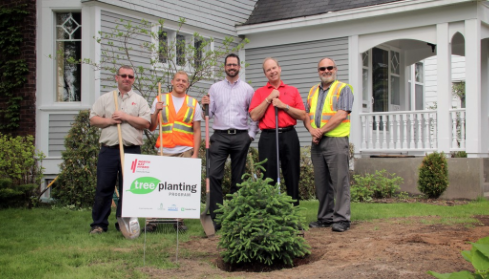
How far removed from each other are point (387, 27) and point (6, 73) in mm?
8237

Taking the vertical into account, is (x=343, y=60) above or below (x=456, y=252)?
above

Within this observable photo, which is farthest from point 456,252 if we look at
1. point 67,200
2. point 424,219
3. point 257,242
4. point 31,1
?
point 31,1

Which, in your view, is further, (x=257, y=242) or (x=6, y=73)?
(x=6, y=73)

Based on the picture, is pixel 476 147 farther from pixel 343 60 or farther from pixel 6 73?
pixel 6 73

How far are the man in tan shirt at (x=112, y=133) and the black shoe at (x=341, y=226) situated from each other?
8.30 feet

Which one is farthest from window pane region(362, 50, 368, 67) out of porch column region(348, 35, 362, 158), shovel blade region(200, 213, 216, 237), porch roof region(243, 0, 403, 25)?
shovel blade region(200, 213, 216, 237)

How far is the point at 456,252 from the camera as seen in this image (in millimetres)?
4742

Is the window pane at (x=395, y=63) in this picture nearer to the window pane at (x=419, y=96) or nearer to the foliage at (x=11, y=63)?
the window pane at (x=419, y=96)

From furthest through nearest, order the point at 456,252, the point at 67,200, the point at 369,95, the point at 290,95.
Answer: the point at 369,95, the point at 67,200, the point at 290,95, the point at 456,252

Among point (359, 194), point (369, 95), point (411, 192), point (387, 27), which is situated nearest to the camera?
point (359, 194)

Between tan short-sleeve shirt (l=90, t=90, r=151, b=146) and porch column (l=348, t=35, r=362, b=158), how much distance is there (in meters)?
7.41

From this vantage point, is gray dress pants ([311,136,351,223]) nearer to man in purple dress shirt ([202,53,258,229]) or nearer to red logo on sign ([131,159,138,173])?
man in purple dress shirt ([202,53,258,229])

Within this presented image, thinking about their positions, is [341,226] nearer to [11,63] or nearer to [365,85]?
[11,63]

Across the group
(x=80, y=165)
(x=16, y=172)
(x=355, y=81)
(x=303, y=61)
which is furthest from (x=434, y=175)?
(x=16, y=172)
